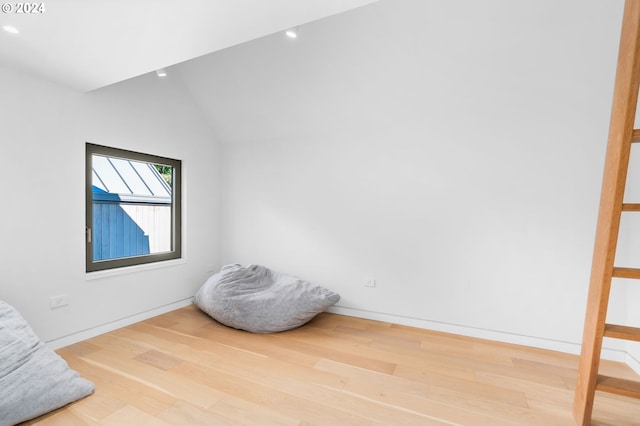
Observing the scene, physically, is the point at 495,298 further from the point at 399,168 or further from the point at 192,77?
the point at 192,77

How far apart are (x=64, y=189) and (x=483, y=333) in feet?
12.8

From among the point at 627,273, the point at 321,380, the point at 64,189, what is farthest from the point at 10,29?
the point at 627,273

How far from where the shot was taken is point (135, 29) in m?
1.61

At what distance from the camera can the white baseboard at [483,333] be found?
2.34m

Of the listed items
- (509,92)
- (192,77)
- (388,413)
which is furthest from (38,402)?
(509,92)

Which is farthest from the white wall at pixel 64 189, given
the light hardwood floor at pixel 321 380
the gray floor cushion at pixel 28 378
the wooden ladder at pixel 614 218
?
the wooden ladder at pixel 614 218

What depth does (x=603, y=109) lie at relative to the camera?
228cm

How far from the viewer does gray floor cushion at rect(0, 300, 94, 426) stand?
5.04 feet

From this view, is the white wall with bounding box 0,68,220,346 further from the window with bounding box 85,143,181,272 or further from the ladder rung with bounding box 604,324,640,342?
the ladder rung with bounding box 604,324,640,342

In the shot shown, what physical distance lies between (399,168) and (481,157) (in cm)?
74

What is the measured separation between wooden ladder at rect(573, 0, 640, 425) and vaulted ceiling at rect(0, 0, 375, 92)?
1331mm

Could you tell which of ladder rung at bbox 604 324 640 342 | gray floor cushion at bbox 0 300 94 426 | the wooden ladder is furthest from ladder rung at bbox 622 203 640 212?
gray floor cushion at bbox 0 300 94 426

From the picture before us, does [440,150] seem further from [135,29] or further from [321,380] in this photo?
[135,29]

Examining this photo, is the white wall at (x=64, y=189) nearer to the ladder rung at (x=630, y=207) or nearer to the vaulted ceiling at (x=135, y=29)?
the vaulted ceiling at (x=135, y=29)
